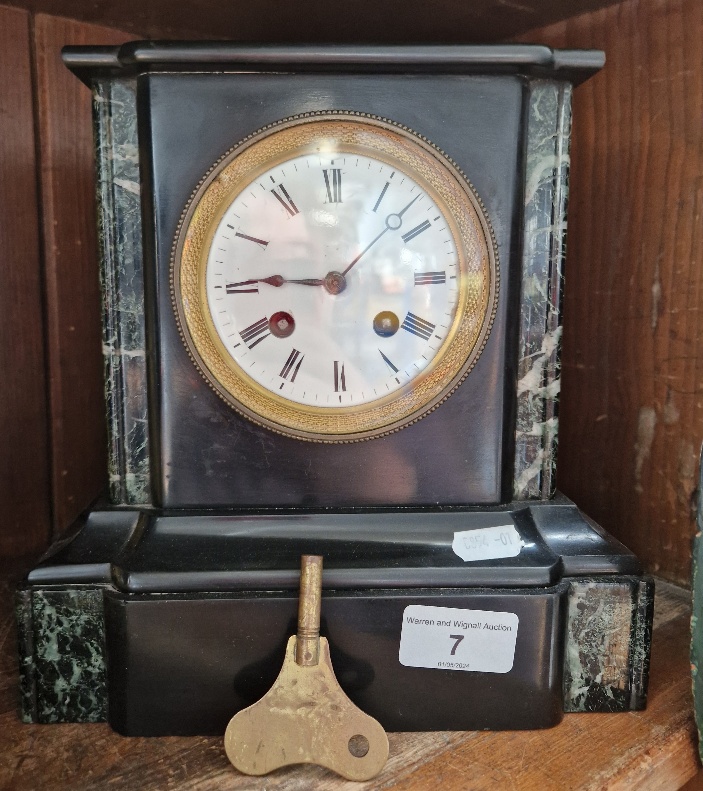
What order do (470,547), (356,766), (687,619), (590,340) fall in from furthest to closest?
1. (590,340)
2. (687,619)
3. (470,547)
4. (356,766)

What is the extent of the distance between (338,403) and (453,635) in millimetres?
271

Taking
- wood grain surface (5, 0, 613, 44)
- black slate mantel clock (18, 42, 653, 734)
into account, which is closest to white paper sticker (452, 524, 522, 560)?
black slate mantel clock (18, 42, 653, 734)

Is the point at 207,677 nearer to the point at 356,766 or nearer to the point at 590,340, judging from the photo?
the point at 356,766

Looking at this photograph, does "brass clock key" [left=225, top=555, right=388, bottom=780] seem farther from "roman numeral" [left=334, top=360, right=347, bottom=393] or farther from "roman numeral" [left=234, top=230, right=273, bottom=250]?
"roman numeral" [left=234, top=230, right=273, bottom=250]

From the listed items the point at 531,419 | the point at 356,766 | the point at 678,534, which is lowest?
the point at 356,766

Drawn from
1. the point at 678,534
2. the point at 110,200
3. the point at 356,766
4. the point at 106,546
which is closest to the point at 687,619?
the point at 678,534

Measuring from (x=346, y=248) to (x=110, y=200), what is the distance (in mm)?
265

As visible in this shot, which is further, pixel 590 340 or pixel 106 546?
pixel 590 340

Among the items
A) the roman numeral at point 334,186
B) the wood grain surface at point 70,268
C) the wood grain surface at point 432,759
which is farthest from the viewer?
the wood grain surface at point 70,268

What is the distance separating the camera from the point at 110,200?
0.78m

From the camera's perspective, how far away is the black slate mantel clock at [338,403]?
0.70 m

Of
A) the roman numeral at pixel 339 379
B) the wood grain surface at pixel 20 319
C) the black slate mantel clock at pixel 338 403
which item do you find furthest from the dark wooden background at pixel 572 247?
the roman numeral at pixel 339 379

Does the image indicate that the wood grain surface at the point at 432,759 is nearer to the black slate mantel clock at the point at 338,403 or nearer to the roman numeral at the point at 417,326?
the black slate mantel clock at the point at 338,403

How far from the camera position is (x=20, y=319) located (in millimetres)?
1056
